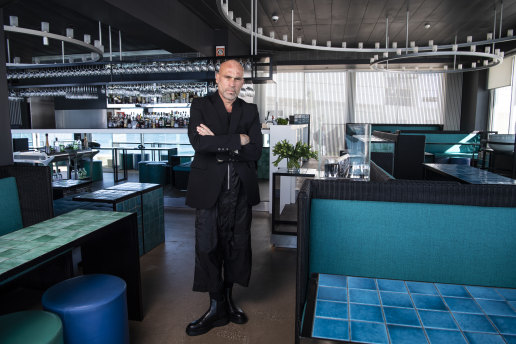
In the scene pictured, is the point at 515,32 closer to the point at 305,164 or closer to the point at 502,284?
the point at 305,164

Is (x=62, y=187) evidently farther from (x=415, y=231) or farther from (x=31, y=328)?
(x=415, y=231)

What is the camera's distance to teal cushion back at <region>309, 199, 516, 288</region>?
6.01 ft

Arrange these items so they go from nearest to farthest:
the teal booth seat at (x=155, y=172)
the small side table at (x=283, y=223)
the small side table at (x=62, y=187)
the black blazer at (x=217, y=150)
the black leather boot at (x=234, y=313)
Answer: the black blazer at (x=217, y=150) → the black leather boot at (x=234, y=313) → the small side table at (x=283, y=223) → the small side table at (x=62, y=187) → the teal booth seat at (x=155, y=172)

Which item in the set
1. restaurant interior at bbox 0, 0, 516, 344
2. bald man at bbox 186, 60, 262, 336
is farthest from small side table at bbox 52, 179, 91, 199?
bald man at bbox 186, 60, 262, 336

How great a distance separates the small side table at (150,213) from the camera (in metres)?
4.03

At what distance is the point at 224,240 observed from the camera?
2.57 meters

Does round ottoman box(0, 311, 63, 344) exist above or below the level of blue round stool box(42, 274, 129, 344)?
above

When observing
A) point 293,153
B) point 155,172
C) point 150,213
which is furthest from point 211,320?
point 155,172

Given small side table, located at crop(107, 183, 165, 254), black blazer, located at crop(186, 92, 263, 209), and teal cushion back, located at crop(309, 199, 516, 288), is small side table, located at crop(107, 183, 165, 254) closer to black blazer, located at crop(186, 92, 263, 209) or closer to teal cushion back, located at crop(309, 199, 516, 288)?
black blazer, located at crop(186, 92, 263, 209)

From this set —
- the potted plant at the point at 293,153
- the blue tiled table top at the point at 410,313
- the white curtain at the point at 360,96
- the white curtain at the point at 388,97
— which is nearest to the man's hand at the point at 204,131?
the blue tiled table top at the point at 410,313

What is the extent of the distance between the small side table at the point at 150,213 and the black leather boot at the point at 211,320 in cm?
172

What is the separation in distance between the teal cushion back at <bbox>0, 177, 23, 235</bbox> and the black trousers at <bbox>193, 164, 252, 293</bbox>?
1535 millimetres

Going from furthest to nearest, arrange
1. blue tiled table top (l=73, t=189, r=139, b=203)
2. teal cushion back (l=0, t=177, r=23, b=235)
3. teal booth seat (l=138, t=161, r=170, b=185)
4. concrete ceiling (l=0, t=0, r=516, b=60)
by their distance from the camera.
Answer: teal booth seat (l=138, t=161, r=170, b=185) < concrete ceiling (l=0, t=0, r=516, b=60) < blue tiled table top (l=73, t=189, r=139, b=203) < teal cushion back (l=0, t=177, r=23, b=235)

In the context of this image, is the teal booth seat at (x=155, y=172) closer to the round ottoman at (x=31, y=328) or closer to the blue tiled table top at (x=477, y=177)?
the blue tiled table top at (x=477, y=177)
